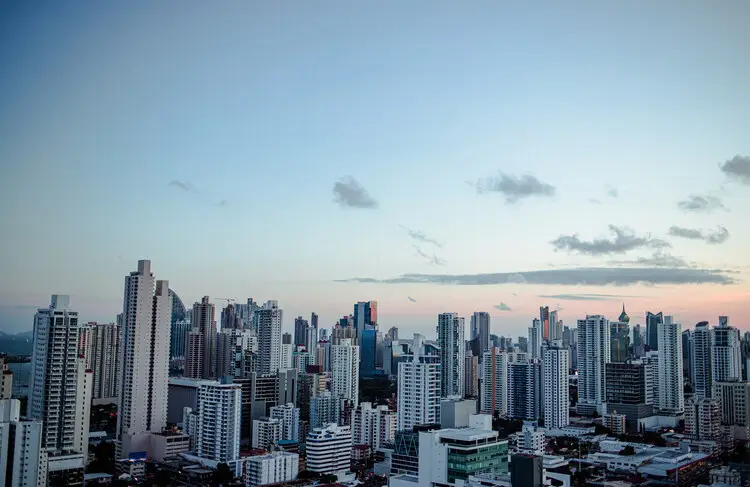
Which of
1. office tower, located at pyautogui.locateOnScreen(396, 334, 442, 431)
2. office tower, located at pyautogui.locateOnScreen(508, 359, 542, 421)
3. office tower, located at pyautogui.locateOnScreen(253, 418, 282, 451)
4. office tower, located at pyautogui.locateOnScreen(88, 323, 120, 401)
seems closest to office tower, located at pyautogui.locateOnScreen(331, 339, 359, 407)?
office tower, located at pyautogui.locateOnScreen(508, 359, 542, 421)

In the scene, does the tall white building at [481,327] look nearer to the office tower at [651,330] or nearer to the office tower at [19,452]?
the office tower at [651,330]

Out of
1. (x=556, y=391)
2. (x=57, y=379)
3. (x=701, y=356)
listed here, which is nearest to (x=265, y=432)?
(x=57, y=379)

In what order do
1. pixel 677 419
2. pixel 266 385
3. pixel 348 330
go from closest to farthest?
1. pixel 266 385
2. pixel 677 419
3. pixel 348 330

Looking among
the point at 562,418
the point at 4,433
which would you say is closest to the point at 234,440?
the point at 4,433

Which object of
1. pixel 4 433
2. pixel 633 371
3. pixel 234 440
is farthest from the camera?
pixel 633 371

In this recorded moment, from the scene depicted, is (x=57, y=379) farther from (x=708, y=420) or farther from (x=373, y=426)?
(x=708, y=420)

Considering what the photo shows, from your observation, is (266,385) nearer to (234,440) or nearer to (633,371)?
(234,440)
